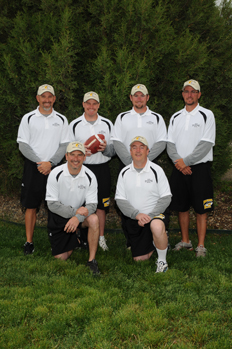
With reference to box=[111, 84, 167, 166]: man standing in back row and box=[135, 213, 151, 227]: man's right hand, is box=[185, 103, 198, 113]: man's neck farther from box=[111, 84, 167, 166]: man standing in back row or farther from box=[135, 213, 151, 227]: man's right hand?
box=[135, 213, 151, 227]: man's right hand

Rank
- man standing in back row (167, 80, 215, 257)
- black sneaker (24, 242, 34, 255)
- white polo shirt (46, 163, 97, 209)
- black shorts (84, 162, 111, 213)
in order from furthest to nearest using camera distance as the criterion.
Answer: black shorts (84, 162, 111, 213) → black sneaker (24, 242, 34, 255) → man standing in back row (167, 80, 215, 257) → white polo shirt (46, 163, 97, 209)

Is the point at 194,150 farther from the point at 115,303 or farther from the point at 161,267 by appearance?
the point at 115,303

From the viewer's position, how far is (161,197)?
16.0 feet

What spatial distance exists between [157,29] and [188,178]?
10.1 feet

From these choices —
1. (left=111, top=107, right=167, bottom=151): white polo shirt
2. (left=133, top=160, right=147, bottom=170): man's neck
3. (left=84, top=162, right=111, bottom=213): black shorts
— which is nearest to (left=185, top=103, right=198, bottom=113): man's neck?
(left=111, top=107, right=167, bottom=151): white polo shirt

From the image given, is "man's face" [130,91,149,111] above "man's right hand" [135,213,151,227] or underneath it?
above

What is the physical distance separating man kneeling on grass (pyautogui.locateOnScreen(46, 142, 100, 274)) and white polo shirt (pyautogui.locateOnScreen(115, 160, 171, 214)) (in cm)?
45

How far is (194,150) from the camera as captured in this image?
529 centimetres

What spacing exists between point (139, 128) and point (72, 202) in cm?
152

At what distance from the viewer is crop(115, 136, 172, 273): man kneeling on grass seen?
188 inches

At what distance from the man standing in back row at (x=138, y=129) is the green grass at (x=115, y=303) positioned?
5.38ft

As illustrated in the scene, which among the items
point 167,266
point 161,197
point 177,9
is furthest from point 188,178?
point 177,9

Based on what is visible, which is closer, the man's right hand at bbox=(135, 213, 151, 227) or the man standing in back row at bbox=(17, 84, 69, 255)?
the man's right hand at bbox=(135, 213, 151, 227)

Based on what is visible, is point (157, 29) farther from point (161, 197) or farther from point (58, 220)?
point (58, 220)
